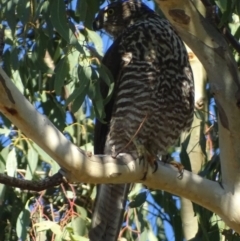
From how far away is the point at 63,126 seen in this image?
4.07m

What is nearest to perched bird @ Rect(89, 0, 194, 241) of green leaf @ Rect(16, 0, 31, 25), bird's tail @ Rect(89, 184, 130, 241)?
bird's tail @ Rect(89, 184, 130, 241)

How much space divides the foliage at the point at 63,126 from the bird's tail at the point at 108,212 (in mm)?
85

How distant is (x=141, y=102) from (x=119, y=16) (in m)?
0.79

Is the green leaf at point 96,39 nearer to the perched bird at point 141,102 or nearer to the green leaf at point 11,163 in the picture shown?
the perched bird at point 141,102

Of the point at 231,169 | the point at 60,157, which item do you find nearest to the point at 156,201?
the point at 231,169

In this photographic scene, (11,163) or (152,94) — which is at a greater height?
(152,94)

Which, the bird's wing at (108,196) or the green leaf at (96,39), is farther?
the green leaf at (96,39)

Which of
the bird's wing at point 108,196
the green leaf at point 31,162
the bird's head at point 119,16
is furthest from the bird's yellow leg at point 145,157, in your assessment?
the bird's head at point 119,16

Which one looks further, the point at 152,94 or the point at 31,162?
the point at 31,162

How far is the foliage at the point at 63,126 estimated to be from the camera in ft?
10.3

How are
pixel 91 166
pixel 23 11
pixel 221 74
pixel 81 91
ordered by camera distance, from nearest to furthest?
pixel 91 166 < pixel 221 74 < pixel 81 91 < pixel 23 11

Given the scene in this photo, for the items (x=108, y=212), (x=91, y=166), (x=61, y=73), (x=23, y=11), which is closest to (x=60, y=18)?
(x=61, y=73)

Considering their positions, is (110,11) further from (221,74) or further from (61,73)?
(221,74)

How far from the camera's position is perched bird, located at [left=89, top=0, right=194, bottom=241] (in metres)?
3.63
